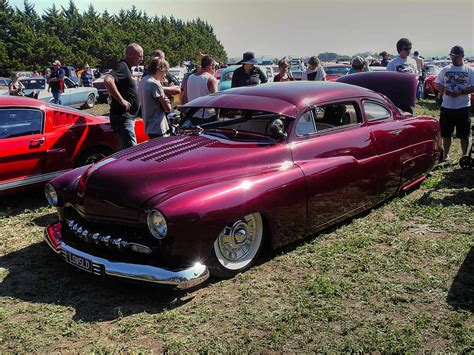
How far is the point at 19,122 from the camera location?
19.2 feet

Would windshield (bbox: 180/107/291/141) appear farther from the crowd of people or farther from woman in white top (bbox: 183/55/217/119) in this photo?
woman in white top (bbox: 183/55/217/119)

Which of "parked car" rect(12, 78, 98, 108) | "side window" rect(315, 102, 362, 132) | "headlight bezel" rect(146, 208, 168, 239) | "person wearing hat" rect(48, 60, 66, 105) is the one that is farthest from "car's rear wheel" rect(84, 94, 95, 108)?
"headlight bezel" rect(146, 208, 168, 239)

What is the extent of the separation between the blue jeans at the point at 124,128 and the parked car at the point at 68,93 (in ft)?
32.3

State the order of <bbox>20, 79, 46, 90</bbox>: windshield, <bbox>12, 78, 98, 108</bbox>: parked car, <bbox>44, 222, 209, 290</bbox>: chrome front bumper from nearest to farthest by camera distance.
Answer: <bbox>44, 222, 209, 290</bbox>: chrome front bumper, <bbox>12, 78, 98, 108</bbox>: parked car, <bbox>20, 79, 46, 90</bbox>: windshield

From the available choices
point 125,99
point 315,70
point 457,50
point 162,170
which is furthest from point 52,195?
point 315,70

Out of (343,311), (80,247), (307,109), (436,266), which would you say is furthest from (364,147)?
(80,247)

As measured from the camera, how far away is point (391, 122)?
538cm

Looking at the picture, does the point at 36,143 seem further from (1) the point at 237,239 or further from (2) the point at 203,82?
(1) the point at 237,239

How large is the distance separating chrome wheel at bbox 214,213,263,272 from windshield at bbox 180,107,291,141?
87 centimetres

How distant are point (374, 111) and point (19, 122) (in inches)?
167

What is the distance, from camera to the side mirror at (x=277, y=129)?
426cm

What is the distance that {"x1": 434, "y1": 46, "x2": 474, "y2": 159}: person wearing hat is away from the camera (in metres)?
6.94

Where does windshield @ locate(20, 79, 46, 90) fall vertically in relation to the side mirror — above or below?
above

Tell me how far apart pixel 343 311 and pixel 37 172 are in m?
4.18
